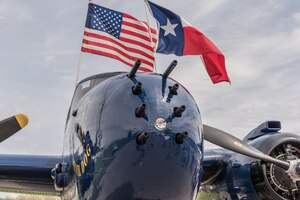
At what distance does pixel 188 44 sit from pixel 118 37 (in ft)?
6.87

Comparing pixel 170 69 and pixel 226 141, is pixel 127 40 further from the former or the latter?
pixel 170 69

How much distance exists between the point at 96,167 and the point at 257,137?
5.49m

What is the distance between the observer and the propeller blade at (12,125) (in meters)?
8.32

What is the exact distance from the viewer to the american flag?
1211 cm

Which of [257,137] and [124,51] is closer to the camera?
[257,137]

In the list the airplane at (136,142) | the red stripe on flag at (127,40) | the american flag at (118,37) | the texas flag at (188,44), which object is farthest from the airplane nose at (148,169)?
the red stripe on flag at (127,40)

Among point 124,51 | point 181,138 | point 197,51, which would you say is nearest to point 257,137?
point 197,51

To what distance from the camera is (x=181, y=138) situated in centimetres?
553

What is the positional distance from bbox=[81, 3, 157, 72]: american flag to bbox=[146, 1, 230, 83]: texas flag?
2.42 ft

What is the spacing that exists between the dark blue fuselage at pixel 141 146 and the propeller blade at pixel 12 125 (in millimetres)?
2573

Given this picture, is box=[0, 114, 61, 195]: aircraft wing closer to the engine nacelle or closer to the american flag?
the american flag

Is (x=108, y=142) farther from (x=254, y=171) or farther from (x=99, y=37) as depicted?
(x=99, y=37)

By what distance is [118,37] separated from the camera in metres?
12.6

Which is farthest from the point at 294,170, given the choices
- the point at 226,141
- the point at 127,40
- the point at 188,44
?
the point at 127,40
